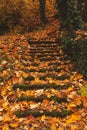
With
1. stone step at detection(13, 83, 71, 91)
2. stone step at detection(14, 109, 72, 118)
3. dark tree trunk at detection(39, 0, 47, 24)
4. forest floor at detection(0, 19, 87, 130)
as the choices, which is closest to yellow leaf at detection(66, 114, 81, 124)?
forest floor at detection(0, 19, 87, 130)

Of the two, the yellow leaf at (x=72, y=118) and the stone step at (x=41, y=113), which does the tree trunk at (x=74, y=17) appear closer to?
the stone step at (x=41, y=113)

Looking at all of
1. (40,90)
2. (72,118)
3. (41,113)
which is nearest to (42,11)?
(40,90)

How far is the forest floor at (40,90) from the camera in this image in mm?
6973

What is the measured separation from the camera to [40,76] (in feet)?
31.5

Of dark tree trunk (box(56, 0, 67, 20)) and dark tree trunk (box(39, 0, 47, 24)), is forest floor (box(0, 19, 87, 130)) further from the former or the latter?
dark tree trunk (box(39, 0, 47, 24))

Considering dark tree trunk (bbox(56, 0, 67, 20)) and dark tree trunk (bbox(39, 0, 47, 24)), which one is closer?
A: dark tree trunk (bbox(56, 0, 67, 20))

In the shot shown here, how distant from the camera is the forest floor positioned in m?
6.97

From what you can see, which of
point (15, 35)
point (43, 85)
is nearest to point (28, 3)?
point (15, 35)

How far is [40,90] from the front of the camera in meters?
8.51

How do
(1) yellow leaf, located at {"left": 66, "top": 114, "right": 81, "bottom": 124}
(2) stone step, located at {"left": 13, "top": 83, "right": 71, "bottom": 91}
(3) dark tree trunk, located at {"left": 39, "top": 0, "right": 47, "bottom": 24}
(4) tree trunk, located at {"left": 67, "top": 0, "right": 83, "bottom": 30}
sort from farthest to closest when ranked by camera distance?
(3) dark tree trunk, located at {"left": 39, "top": 0, "right": 47, "bottom": 24}, (4) tree trunk, located at {"left": 67, "top": 0, "right": 83, "bottom": 30}, (2) stone step, located at {"left": 13, "top": 83, "right": 71, "bottom": 91}, (1) yellow leaf, located at {"left": 66, "top": 114, "right": 81, "bottom": 124}

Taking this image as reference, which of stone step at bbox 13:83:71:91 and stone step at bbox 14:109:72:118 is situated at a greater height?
stone step at bbox 14:109:72:118

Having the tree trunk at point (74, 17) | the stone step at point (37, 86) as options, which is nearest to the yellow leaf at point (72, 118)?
the stone step at point (37, 86)

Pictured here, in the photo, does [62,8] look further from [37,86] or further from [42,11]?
[37,86]

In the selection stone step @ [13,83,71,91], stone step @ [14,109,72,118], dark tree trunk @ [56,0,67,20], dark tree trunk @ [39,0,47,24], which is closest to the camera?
stone step @ [14,109,72,118]
